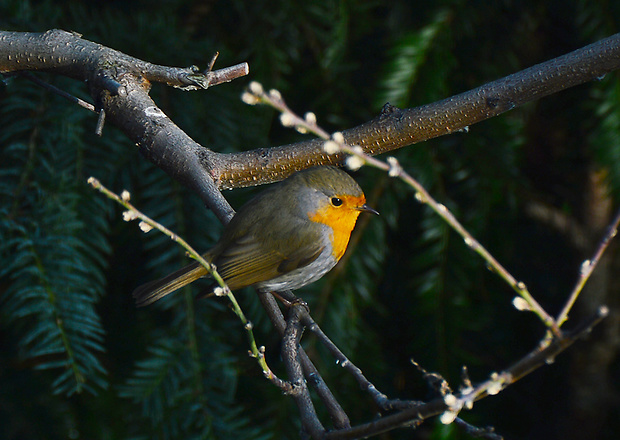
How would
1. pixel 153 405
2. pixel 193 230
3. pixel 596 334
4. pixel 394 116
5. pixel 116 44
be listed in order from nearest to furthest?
pixel 394 116, pixel 153 405, pixel 193 230, pixel 116 44, pixel 596 334

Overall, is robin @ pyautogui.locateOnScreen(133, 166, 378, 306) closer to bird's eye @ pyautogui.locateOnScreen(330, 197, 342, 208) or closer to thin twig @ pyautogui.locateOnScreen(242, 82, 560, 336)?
bird's eye @ pyautogui.locateOnScreen(330, 197, 342, 208)

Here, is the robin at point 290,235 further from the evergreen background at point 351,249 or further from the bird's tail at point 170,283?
the evergreen background at point 351,249

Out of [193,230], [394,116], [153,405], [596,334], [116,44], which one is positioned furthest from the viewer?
[596,334]

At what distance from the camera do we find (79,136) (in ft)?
5.18

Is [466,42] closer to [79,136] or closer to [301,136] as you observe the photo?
[301,136]

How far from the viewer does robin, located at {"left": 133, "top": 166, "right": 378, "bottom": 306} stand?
1498 millimetres

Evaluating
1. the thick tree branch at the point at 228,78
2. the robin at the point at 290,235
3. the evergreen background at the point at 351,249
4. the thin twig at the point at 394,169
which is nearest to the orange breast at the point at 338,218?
the robin at the point at 290,235

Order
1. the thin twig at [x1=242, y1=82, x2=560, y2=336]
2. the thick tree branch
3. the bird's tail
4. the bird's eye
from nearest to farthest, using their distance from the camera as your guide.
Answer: the thin twig at [x1=242, y1=82, x2=560, y2=336] < the thick tree branch < the bird's tail < the bird's eye

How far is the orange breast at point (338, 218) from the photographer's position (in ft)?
5.19

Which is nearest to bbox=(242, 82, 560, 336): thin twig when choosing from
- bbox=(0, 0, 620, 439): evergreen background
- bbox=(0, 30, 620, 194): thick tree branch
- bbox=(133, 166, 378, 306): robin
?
bbox=(0, 30, 620, 194): thick tree branch

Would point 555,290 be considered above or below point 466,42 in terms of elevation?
below

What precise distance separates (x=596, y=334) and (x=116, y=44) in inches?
68.8

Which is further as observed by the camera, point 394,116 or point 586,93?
point 586,93

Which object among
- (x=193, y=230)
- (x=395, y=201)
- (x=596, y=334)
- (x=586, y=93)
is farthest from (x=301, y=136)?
(x=596, y=334)
